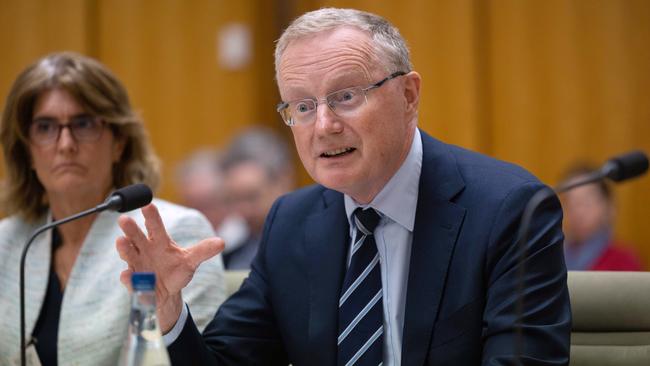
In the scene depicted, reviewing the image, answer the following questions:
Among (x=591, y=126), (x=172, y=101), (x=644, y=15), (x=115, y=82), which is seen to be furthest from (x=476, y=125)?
(x=115, y=82)

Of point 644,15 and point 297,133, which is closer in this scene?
point 297,133

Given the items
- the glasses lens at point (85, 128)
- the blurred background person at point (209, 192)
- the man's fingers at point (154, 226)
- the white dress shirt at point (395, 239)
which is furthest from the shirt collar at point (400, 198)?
the blurred background person at point (209, 192)

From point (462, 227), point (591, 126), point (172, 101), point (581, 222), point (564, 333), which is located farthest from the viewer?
point (172, 101)

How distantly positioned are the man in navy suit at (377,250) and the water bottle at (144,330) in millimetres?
295

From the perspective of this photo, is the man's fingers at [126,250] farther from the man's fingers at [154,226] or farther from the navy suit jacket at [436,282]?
the navy suit jacket at [436,282]

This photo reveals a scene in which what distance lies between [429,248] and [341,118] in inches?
13.6

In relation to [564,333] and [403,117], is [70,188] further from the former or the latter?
[564,333]

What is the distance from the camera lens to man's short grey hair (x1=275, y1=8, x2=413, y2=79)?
212 cm

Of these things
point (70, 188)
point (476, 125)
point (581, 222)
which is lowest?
point (581, 222)

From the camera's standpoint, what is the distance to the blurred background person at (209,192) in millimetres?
5227

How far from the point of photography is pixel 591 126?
521 centimetres

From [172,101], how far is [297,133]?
13.7 ft

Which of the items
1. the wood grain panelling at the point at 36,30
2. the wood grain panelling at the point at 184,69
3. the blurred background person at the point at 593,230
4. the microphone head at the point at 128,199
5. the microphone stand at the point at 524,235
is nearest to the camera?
the microphone stand at the point at 524,235

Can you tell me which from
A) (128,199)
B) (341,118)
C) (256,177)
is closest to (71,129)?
(128,199)
